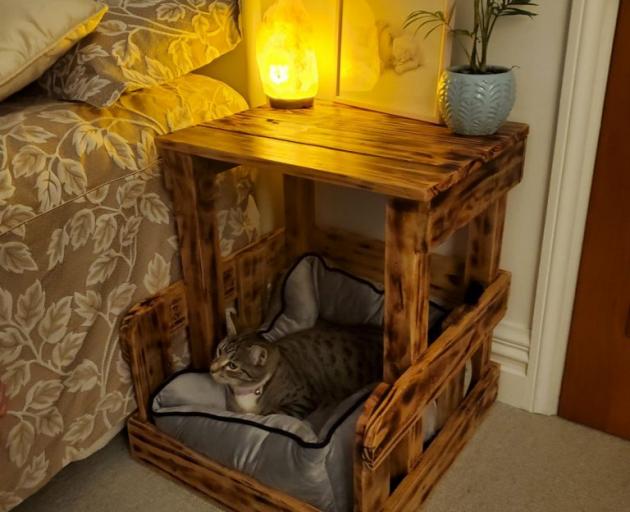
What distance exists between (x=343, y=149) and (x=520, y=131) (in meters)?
0.35

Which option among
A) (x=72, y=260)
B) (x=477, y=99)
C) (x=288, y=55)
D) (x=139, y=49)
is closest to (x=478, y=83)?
(x=477, y=99)

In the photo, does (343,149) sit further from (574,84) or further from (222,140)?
(574,84)

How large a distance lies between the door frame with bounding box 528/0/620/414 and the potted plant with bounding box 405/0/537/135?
0.11 meters

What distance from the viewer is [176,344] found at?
1477 mm

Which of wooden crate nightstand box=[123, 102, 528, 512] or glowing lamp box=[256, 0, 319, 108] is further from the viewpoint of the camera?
glowing lamp box=[256, 0, 319, 108]

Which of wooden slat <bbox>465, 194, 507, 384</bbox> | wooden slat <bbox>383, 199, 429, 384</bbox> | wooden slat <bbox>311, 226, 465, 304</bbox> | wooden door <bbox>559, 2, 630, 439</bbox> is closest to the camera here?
wooden slat <bbox>383, 199, 429, 384</bbox>

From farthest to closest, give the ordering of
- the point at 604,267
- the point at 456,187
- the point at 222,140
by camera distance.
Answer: the point at 604,267
the point at 222,140
the point at 456,187

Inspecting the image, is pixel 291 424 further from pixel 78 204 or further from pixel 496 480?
pixel 78 204

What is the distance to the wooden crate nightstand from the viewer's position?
3.57 ft

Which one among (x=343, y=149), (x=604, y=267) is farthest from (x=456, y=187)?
Answer: (x=604, y=267)

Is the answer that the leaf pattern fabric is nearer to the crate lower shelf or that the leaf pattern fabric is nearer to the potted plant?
the crate lower shelf

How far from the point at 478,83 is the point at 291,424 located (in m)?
0.69

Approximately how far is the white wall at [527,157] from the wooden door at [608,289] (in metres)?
0.09

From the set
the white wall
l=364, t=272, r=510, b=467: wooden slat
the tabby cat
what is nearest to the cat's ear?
the tabby cat
